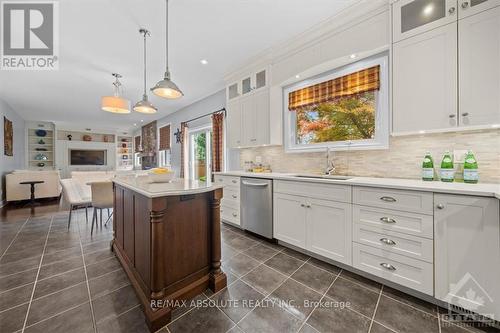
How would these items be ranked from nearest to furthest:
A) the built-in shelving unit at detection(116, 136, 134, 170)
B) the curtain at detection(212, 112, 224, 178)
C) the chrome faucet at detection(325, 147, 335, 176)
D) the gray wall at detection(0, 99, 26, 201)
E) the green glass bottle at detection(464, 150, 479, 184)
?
the green glass bottle at detection(464, 150, 479, 184) < the chrome faucet at detection(325, 147, 335, 176) < the curtain at detection(212, 112, 224, 178) < the gray wall at detection(0, 99, 26, 201) < the built-in shelving unit at detection(116, 136, 134, 170)

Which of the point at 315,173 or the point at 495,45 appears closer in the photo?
the point at 495,45

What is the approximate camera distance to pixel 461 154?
5.57ft

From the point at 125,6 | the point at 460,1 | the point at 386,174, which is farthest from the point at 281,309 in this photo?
the point at 125,6

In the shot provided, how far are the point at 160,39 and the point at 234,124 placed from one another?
162 centimetres

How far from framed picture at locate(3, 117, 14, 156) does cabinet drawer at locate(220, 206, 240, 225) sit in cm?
629

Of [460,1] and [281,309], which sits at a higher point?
[460,1]

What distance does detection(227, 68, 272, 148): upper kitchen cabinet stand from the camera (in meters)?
3.05

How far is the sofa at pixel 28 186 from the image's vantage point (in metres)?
4.98

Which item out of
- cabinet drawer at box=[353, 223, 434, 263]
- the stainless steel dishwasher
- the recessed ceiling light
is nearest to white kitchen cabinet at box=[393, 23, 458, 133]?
the recessed ceiling light

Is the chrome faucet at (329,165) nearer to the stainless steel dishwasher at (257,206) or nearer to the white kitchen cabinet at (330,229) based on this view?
the white kitchen cabinet at (330,229)

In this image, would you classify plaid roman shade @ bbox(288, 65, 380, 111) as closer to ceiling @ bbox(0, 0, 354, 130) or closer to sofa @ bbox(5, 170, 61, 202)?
ceiling @ bbox(0, 0, 354, 130)

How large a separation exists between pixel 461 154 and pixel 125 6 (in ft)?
11.4

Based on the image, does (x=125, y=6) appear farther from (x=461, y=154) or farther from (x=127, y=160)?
(x=127, y=160)

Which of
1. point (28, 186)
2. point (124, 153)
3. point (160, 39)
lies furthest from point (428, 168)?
point (124, 153)
